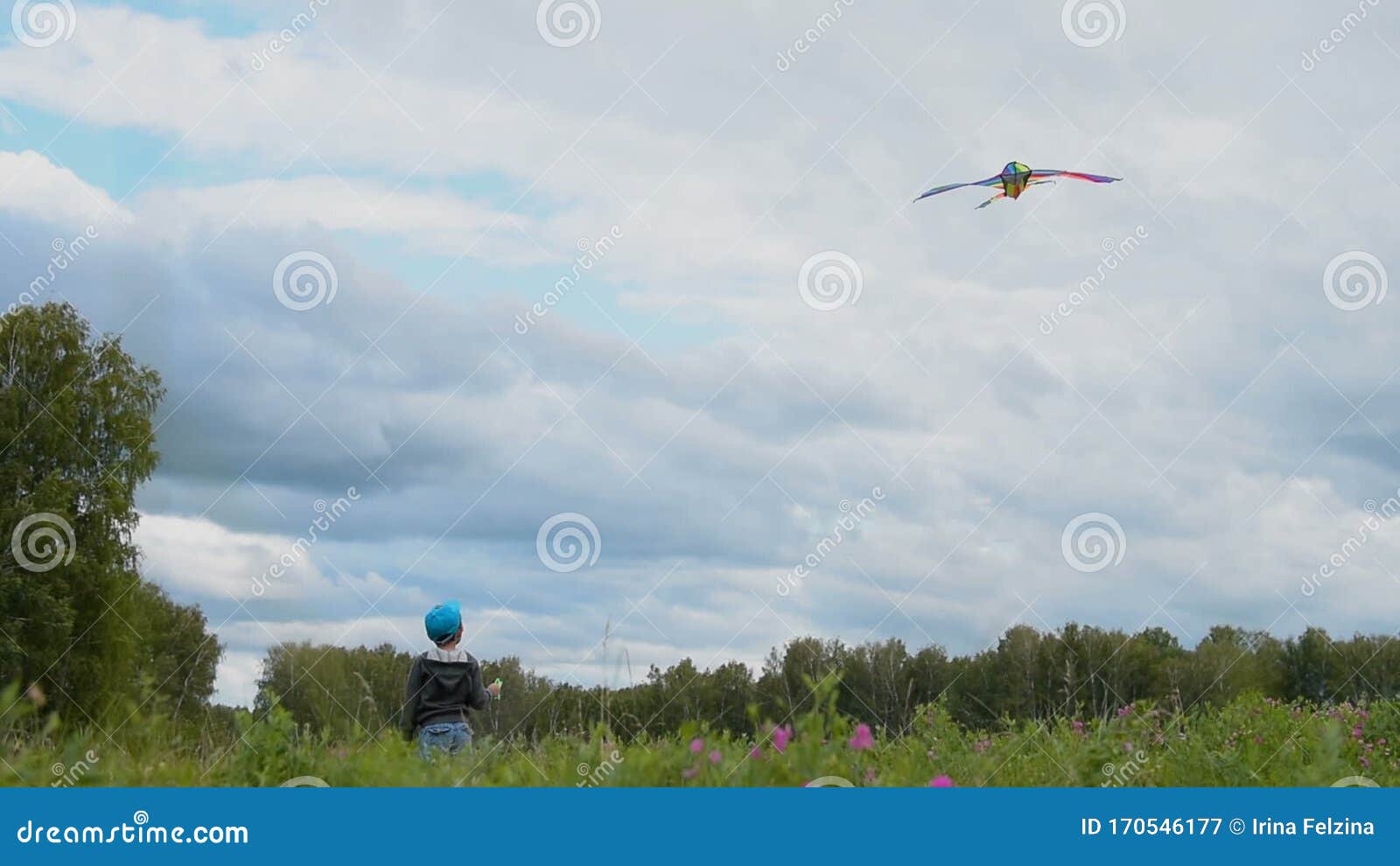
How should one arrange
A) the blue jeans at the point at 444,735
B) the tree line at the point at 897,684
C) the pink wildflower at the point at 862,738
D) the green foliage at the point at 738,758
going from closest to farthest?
1. the pink wildflower at the point at 862,738
2. the green foliage at the point at 738,758
3. the tree line at the point at 897,684
4. the blue jeans at the point at 444,735

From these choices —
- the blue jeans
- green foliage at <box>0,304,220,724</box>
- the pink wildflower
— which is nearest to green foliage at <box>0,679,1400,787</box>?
the pink wildflower

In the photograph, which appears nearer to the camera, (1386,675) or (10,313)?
(1386,675)

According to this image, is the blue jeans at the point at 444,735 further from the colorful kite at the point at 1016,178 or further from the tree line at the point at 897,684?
the colorful kite at the point at 1016,178

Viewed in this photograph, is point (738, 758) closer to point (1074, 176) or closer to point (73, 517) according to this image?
point (1074, 176)

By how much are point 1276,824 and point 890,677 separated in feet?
Result: 22.8

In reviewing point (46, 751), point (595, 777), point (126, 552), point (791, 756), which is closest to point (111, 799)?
point (46, 751)

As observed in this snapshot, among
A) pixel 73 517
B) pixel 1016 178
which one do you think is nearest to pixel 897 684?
pixel 1016 178

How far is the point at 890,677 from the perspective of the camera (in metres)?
12.7

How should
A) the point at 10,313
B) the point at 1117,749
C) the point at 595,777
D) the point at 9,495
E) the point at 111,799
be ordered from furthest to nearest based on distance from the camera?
the point at 10,313 → the point at 9,495 → the point at 1117,749 → the point at 111,799 → the point at 595,777

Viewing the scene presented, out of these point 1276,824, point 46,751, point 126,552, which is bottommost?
point 1276,824

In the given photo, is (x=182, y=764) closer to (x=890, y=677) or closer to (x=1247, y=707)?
(x=890, y=677)

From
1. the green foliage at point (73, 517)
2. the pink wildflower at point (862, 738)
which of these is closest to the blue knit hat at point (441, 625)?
the pink wildflower at point (862, 738)

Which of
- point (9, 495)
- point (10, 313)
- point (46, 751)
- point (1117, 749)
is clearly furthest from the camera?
point (10, 313)

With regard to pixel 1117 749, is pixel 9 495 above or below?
above
